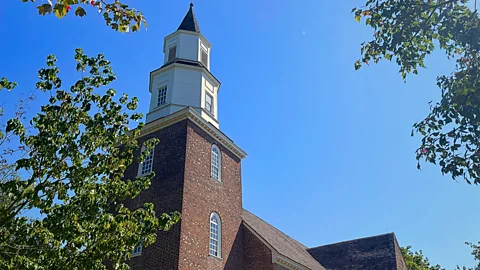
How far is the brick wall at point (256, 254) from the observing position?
18.9m

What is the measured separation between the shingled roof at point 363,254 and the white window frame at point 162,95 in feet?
55.5

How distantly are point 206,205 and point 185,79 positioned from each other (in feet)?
20.4

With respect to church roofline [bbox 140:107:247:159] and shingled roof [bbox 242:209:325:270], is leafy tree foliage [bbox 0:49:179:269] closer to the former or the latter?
church roofline [bbox 140:107:247:159]

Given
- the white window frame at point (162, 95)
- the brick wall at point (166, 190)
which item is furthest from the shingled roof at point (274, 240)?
the white window frame at point (162, 95)

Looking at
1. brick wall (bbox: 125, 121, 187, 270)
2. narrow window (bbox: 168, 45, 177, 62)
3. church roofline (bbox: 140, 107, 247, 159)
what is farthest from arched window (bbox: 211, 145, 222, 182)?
narrow window (bbox: 168, 45, 177, 62)

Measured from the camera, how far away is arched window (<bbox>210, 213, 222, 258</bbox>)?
17.6 meters

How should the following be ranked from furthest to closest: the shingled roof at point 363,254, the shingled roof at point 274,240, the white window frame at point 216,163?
1. the shingled roof at point 363,254
2. the shingled roof at point 274,240
3. the white window frame at point 216,163

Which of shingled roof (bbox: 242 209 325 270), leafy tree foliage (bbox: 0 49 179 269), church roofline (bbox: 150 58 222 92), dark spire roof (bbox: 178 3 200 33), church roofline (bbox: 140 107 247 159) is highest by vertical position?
dark spire roof (bbox: 178 3 200 33)

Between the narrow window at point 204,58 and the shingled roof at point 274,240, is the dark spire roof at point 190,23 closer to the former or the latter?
the narrow window at point 204,58

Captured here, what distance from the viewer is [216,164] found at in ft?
64.3

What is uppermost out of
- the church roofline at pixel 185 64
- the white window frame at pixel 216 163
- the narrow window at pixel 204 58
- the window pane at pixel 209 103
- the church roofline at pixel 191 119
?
the narrow window at pixel 204 58

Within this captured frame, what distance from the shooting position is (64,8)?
4.44m

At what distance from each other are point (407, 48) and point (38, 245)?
880 cm

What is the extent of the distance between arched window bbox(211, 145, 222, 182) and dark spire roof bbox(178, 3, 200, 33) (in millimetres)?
6603
